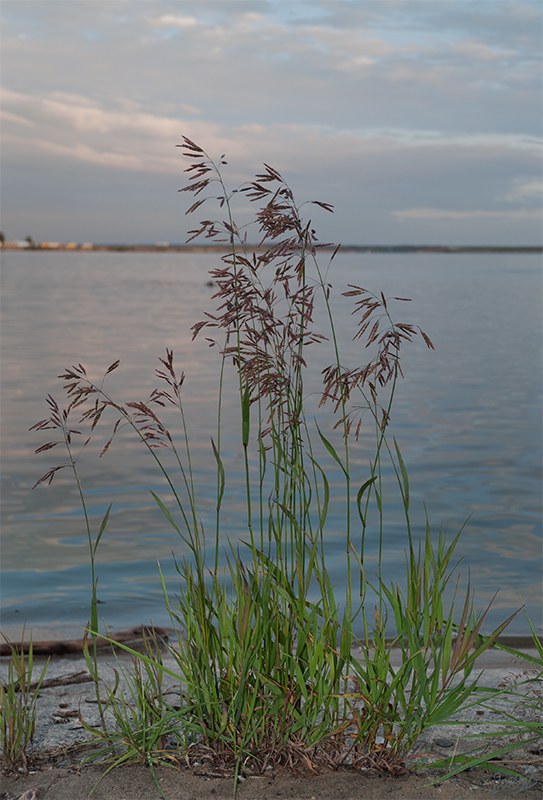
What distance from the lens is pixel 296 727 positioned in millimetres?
2830

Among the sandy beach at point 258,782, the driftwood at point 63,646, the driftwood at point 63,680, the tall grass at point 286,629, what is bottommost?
the driftwood at point 63,646

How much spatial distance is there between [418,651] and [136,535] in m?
5.70

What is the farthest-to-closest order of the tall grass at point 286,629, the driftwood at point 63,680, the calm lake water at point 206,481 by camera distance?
1. the calm lake water at point 206,481
2. the driftwood at point 63,680
3. the tall grass at point 286,629

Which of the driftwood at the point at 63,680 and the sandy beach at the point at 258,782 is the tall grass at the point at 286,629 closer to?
the sandy beach at the point at 258,782

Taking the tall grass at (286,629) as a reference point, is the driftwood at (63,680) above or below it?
below

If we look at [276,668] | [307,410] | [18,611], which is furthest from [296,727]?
[307,410]

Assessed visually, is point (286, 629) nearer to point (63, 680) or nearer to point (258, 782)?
point (258, 782)

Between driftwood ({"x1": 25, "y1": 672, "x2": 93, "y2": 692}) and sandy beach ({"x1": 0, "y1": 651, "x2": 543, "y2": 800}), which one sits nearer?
sandy beach ({"x1": 0, "y1": 651, "x2": 543, "y2": 800})

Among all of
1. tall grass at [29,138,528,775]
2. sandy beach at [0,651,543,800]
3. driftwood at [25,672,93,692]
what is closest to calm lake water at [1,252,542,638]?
driftwood at [25,672,93,692]

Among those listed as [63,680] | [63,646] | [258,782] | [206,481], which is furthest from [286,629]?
[206,481]

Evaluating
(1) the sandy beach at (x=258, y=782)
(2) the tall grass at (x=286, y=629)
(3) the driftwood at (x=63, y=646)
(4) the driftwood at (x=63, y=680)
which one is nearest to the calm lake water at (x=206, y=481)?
(3) the driftwood at (x=63, y=646)

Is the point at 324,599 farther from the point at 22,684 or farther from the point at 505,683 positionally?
the point at 505,683

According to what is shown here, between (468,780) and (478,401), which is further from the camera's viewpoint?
(478,401)

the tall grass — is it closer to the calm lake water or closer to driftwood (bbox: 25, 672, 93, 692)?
driftwood (bbox: 25, 672, 93, 692)
